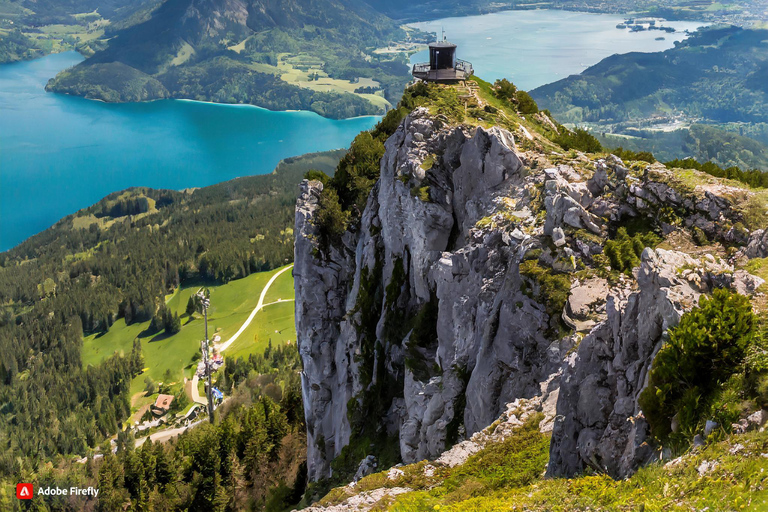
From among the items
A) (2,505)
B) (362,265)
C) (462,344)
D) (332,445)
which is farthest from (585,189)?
(2,505)

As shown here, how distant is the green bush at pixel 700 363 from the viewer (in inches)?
487

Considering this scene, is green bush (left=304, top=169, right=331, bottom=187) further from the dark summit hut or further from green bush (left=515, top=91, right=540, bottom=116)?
green bush (left=515, top=91, right=540, bottom=116)

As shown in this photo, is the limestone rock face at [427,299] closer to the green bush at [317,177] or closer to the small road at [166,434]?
the green bush at [317,177]

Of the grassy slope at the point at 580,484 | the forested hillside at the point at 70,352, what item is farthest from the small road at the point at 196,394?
the grassy slope at the point at 580,484

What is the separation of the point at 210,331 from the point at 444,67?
115m

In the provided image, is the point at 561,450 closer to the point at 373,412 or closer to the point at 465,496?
the point at 465,496

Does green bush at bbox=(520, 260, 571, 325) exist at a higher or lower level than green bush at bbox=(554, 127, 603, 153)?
lower

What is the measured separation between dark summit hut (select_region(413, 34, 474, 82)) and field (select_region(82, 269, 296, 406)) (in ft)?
311

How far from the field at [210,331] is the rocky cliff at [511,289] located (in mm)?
93961

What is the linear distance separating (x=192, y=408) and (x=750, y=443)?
4533 inches

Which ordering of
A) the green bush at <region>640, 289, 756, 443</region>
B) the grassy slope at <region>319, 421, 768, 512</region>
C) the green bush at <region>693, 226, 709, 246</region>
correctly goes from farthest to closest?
the green bush at <region>693, 226, 709, 246</region>, the green bush at <region>640, 289, 756, 443</region>, the grassy slope at <region>319, 421, 768, 512</region>

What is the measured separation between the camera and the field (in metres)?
134

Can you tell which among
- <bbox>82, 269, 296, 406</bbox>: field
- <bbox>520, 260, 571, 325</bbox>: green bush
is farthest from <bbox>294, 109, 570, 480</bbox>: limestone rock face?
<bbox>82, 269, 296, 406</bbox>: field

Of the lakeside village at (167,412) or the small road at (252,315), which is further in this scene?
the small road at (252,315)
